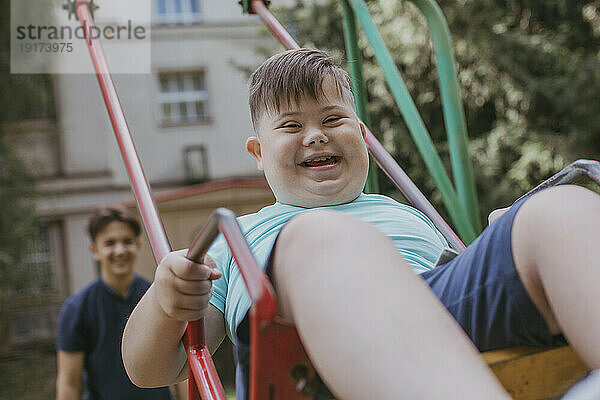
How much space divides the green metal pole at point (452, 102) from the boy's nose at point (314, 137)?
552mm

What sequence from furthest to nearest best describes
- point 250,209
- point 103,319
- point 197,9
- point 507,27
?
point 197,9 → point 250,209 → point 507,27 → point 103,319

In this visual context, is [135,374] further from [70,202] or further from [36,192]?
[70,202]

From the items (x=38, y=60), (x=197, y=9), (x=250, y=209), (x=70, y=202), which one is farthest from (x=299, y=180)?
(x=197, y=9)

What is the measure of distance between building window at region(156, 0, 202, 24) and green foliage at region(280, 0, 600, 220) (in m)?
3.63

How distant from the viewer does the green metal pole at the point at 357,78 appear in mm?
1239

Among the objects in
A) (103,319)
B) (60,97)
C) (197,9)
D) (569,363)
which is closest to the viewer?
(569,363)

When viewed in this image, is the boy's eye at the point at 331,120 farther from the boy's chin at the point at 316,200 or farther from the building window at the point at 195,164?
the building window at the point at 195,164

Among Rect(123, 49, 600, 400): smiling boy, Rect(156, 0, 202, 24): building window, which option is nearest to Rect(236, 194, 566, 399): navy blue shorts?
Rect(123, 49, 600, 400): smiling boy

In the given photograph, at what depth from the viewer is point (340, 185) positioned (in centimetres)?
77

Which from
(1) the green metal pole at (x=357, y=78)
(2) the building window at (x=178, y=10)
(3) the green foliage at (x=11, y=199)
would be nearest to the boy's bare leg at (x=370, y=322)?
(1) the green metal pole at (x=357, y=78)

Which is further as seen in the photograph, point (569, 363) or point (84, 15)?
point (84, 15)

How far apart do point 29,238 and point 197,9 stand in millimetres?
3867

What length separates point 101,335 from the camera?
1.67 meters

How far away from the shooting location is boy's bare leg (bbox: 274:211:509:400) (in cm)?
40
